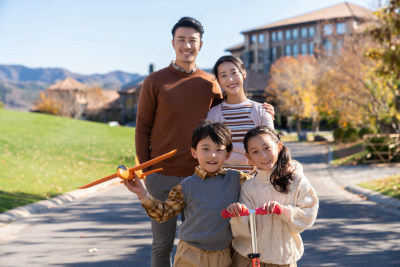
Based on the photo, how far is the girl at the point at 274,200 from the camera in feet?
8.95

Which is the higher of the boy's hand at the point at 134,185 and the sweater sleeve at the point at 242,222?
the boy's hand at the point at 134,185

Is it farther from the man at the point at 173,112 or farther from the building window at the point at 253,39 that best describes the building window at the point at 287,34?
the man at the point at 173,112

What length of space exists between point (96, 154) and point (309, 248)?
54.7 feet

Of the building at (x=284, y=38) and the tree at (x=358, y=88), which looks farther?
the building at (x=284, y=38)

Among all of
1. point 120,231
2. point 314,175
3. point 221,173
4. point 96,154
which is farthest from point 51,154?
point 221,173

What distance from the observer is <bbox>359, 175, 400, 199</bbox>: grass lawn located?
1008 cm

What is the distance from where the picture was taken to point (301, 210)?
2699mm

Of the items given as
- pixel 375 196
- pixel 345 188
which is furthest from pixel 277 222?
pixel 345 188

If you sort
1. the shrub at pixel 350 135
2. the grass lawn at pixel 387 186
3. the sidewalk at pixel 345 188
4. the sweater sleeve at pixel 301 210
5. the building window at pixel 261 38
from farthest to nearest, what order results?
the building window at pixel 261 38
the shrub at pixel 350 135
the grass lawn at pixel 387 186
the sidewalk at pixel 345 188
the sweater sleeve at pixel 301 210

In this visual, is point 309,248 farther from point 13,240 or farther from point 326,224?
point 13,240

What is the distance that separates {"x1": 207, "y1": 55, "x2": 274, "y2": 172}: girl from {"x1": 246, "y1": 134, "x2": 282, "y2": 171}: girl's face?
1.62 feet

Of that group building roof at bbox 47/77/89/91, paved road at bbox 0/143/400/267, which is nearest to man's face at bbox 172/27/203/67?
paved road at bbox 0/143/400/267

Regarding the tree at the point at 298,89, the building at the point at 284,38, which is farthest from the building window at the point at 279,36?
the tree at the point at 298,89

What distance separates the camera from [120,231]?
6.87 metres
